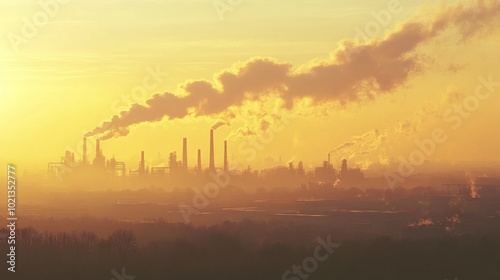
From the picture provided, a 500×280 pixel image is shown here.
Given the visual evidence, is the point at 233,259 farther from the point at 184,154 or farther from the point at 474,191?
the point at 474,191

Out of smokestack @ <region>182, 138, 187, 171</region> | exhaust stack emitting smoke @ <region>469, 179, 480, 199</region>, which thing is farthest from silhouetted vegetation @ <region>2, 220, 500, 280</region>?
exhaust stack emitting smoke @ <region>469, 179, 480, 199</region>

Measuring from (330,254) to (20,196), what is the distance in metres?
119

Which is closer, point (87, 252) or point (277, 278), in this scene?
point (277, 278)

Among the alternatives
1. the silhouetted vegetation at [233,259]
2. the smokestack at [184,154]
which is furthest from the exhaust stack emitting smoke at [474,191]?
the silhouetted vegetation at [233,259]

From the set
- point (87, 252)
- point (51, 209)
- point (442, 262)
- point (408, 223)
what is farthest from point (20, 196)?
point (442, 262)

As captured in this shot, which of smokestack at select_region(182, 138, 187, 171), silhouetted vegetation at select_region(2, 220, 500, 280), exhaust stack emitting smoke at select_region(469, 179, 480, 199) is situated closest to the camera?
silhouetted vegetation at select_region(2, 220, 500, 280)

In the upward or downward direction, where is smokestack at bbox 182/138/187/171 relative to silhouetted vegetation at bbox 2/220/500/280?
upward

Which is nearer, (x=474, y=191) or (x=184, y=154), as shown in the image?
(x=184, y=154)

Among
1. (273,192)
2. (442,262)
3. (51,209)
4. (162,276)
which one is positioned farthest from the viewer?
(273,192)

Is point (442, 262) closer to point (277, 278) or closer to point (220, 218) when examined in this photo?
point (277, 278)

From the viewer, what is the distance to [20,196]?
162m

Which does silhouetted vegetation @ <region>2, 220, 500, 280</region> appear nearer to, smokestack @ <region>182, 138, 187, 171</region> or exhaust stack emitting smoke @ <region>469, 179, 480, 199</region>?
smokestack @ <region>182, 138, 187, 171</region>

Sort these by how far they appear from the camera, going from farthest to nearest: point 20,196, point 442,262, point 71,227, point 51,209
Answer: point 20,196, point 51,209, point 71,227, point 442,262

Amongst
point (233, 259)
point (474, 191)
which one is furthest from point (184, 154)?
point (233, 259)
